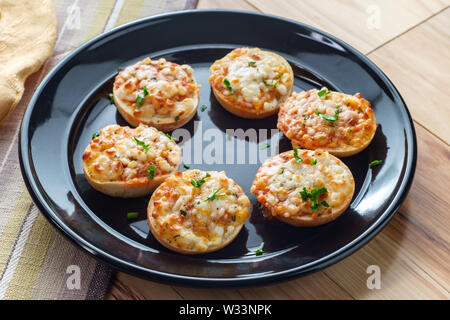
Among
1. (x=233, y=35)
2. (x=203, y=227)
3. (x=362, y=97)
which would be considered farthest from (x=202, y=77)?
(x=203, y=227)

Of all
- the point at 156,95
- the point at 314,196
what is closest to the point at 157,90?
the point at 156,95

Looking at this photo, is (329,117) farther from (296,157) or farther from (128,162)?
(128,162)

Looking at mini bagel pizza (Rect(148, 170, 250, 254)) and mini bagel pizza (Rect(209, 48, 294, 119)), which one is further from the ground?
mini bagel pizza (Rect(209, 48, 294, 119))

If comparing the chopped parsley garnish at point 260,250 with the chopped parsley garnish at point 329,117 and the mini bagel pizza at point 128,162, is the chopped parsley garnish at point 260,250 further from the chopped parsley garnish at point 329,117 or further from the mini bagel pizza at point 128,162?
the chopped parsley garnish at point 329,117

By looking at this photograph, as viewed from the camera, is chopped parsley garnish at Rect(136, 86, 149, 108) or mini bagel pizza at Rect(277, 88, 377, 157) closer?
mini bagel pizza at Rect(277, 88, 377, 157)

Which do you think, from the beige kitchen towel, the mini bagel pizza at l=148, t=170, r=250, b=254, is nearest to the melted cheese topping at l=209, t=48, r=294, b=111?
the mini bagel pizza at l=148, t=170, r=250, b=254

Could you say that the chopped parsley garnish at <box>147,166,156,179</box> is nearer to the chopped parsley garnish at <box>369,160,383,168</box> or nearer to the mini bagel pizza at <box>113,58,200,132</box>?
the mini bagel pizza at <box>113,58,200,132</box>

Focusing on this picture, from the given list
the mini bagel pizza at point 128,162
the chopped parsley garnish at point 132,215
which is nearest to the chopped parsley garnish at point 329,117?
the mini bagel pizza at point 128,162

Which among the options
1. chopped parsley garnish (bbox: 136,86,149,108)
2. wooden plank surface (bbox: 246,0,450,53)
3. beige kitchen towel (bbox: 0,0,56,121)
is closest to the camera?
chopped parsley garnish (bbox: 136,86,149,108)
